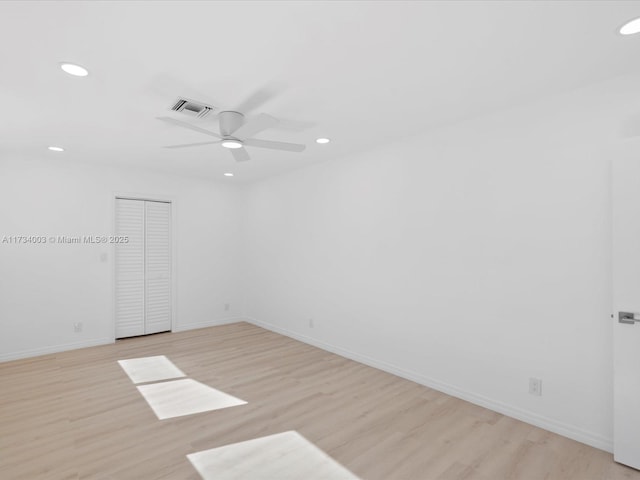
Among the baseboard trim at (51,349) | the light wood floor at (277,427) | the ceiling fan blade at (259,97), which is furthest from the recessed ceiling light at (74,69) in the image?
the baseboard trim at (51,349)

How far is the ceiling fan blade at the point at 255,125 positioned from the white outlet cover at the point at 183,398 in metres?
2.38

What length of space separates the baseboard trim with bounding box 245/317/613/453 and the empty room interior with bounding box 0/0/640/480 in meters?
0.02

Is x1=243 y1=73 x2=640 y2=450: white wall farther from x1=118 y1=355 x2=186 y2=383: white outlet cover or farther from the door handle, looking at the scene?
x1=118 y1=355 x2=186 y2=383: white outlet cover

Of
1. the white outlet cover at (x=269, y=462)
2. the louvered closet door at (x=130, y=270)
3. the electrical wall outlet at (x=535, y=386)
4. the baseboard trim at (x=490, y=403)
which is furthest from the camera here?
the louvered closet door at (x=130, y=270)

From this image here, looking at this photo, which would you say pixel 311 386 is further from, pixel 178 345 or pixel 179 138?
pixel 179 138

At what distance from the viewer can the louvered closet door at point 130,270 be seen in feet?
16.4

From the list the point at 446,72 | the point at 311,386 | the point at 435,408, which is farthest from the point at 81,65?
the point at 435,408

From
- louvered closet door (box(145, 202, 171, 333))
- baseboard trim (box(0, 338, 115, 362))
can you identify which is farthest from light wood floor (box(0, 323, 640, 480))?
louvered closet door (box(145, 202, 171, 333))

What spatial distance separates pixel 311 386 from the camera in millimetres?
3371

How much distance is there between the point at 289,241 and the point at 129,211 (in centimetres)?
246

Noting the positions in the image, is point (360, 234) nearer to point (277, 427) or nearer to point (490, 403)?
point (490, 403)

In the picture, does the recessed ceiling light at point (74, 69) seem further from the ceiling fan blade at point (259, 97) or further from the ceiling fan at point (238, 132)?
the ceiling fan blade at point (259, 97)

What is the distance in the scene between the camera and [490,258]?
2920 millimetres

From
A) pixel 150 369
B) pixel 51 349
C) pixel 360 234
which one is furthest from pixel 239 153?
pixel 51 349
